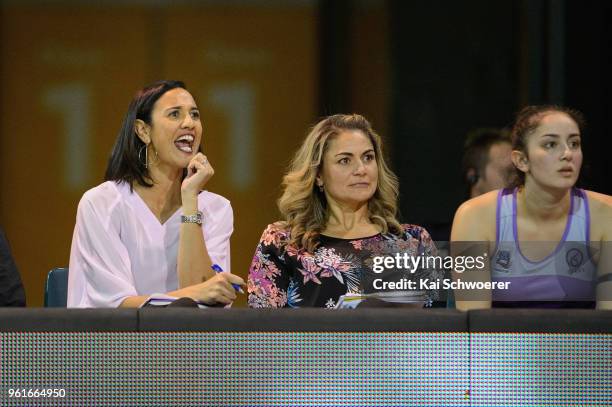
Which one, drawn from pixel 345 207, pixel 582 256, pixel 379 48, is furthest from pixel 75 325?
pixel 379 48

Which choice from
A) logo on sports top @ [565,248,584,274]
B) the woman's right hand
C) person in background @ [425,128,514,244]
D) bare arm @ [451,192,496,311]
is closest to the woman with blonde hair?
bare arm @ [451,192,496,311]

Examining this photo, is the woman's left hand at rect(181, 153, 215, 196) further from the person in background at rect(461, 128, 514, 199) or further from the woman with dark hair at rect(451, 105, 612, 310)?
the person in background at rect(461, 128, 514, 199)

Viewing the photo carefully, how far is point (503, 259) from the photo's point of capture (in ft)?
9.30

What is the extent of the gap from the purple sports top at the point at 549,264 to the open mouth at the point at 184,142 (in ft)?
3.25

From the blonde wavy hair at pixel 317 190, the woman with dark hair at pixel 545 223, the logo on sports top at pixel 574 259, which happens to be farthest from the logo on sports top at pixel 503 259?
the blonde wavy hair at pixel 317 190

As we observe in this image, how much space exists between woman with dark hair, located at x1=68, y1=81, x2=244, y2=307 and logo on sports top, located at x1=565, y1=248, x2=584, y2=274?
3.32ft

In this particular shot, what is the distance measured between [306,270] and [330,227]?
7.9 inches

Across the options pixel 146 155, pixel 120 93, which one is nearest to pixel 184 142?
pixel 146 155

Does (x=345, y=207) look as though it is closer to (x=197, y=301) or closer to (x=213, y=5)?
(x=197, y=301)

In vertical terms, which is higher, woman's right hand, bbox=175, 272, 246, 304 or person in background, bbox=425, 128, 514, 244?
person in background, bbox=425, 128, 514, 244

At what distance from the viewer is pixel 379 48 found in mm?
5180

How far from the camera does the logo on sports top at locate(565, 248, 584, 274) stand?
2.81m

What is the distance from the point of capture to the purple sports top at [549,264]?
275 cm

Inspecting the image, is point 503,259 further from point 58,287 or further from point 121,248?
point 58,287
